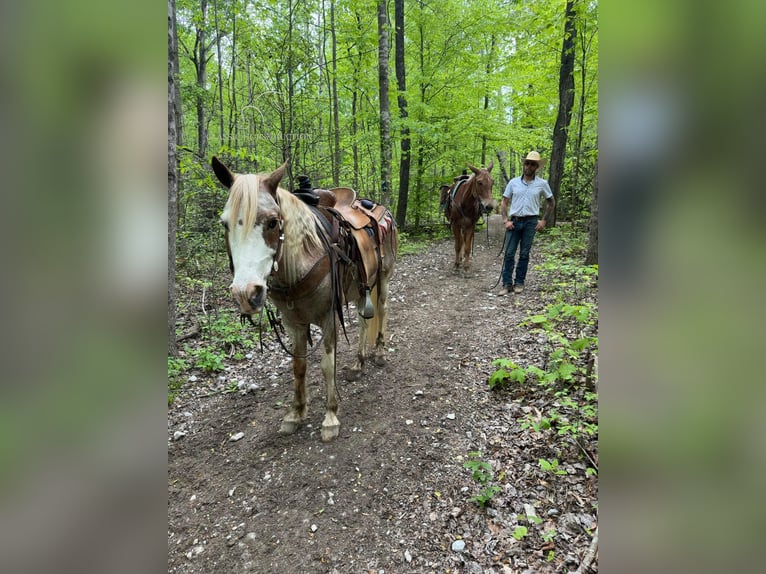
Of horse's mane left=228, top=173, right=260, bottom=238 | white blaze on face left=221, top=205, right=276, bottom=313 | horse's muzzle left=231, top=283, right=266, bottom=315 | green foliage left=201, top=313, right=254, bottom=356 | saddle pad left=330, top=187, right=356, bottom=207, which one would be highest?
saddle pad left=330, top=187, right=356, bottom=207

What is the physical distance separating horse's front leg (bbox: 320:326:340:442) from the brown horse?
18.5 ft

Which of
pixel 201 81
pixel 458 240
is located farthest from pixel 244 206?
pixel 201 81

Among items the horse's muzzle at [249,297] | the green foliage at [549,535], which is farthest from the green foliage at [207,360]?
the green foliage at [549,535]

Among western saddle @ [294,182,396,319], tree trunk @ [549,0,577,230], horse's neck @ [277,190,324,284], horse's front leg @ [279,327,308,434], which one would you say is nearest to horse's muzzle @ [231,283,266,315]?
horse's neck @ [277,190,324,284]

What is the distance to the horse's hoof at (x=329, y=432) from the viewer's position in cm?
319

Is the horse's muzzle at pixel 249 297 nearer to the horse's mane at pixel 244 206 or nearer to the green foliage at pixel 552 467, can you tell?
the horse's mane at pixel 244 206

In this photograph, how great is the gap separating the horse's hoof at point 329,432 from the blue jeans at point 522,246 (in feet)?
14.7

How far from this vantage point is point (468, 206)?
8.24 metres

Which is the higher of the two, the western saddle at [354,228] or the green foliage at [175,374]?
the western saddle at [354,228]

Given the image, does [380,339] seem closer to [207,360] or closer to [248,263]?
[207,360]

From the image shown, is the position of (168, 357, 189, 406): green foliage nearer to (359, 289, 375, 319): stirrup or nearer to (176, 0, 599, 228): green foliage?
(359, 289, 375, 319): stirrup

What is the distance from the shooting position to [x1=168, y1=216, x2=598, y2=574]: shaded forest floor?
2.22 m

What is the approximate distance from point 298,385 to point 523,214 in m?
4.84
